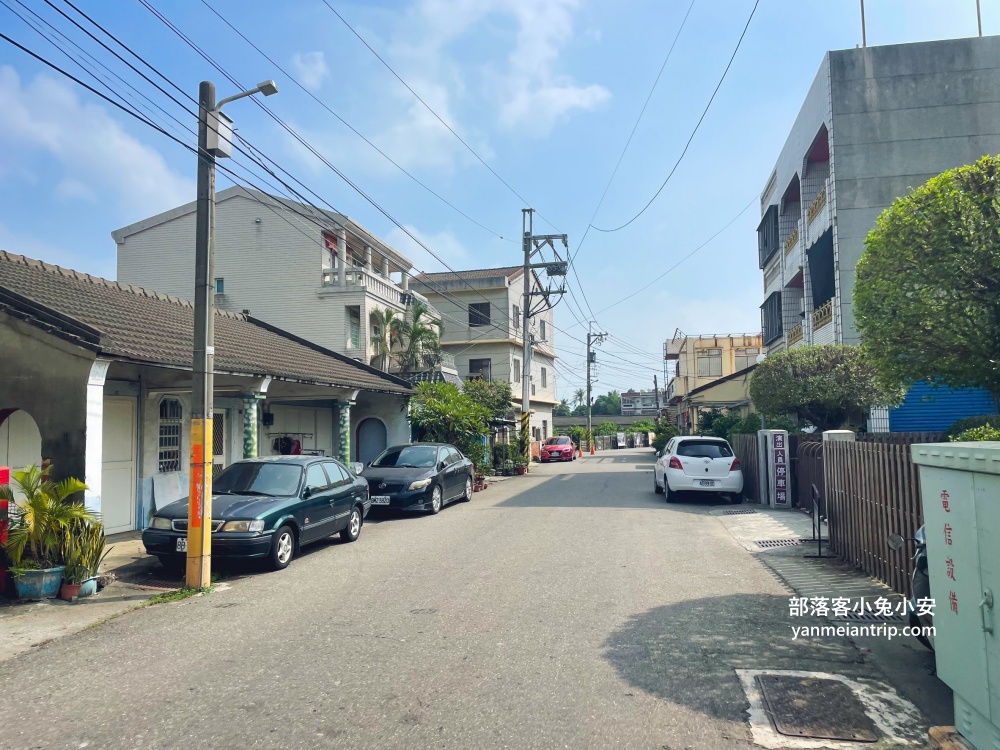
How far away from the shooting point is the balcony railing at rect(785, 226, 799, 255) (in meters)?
23.8

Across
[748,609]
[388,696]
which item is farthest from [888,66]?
[388,696]

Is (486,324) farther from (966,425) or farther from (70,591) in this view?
(70,591)

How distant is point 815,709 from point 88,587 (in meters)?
7.52

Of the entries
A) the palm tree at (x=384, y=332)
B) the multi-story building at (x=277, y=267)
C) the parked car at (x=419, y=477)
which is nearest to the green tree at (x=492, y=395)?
the palm tree at (x=384, y=332)

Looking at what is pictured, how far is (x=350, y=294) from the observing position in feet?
86.0

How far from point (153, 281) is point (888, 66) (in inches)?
1018

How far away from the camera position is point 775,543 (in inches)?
432

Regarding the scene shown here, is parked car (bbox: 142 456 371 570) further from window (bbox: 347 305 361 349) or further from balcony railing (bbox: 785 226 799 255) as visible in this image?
balcony railing (bbox: 785 226 799 255)

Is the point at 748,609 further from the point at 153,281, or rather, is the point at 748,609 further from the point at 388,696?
the point at 153,281

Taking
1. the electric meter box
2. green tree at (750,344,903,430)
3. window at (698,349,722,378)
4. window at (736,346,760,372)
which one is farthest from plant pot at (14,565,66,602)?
window at (736,346,760,372)

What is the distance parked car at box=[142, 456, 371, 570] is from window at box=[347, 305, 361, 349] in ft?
48.2

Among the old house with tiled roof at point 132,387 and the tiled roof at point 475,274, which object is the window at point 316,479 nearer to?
the old house with tiled roof at point 132,387

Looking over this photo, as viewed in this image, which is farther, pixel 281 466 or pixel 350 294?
pixel 350 294

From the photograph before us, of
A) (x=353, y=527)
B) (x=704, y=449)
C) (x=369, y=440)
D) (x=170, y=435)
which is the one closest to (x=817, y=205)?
(x=704, y=449)
